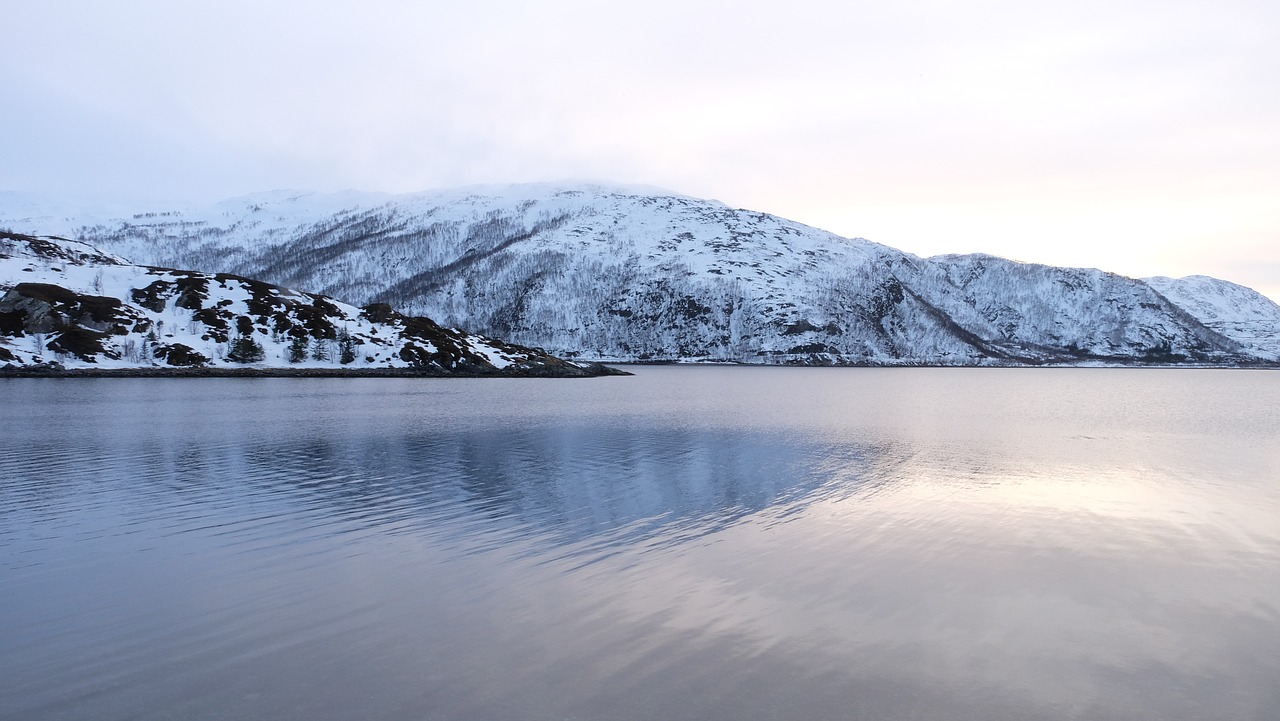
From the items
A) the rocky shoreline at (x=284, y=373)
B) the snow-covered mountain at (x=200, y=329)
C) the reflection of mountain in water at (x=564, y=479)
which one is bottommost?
the reflection of mountain in water at (x=564, y=479)

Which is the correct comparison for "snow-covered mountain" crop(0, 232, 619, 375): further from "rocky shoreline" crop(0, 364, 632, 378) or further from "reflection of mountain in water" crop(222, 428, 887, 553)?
"reflection of mountain in water" crop(222, 428, 887, 553)

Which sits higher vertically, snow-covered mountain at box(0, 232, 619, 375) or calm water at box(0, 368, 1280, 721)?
snow-covered mountain at box(0, 232, 619, 375)

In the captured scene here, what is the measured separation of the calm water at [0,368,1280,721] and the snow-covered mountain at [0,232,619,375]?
297ft

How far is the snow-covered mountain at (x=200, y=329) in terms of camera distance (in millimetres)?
113062

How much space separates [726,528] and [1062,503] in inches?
507

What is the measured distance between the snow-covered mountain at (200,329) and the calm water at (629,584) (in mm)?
90556

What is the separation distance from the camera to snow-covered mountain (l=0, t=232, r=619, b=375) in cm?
11306

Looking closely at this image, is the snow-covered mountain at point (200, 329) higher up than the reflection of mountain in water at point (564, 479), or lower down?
higher up

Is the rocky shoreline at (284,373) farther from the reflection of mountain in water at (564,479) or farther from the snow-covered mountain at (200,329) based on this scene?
the reflection of mountain in water at (564,479)

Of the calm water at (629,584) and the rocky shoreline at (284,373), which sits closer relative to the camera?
the calm water at (629,584)

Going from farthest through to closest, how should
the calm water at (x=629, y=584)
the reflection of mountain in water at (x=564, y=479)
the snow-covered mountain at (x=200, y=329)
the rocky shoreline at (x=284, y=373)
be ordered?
the snow-covered mountain at (x=200, y=329) < the rocky shoreline at (x=284, y=373) < the reflection of mountain in water at (x=564, y=479) < the calm water at (x=629, y=584)

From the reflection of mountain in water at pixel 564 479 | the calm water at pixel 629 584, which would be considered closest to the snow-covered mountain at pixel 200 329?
the calm water at pixel 629 584

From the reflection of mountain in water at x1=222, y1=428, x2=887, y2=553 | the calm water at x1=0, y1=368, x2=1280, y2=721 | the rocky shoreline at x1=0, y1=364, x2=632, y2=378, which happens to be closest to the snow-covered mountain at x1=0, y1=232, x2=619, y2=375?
the rocky shoreline at x1=0, y1=364, x2=632, y2=378

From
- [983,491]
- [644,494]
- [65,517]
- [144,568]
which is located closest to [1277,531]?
[983,491]
